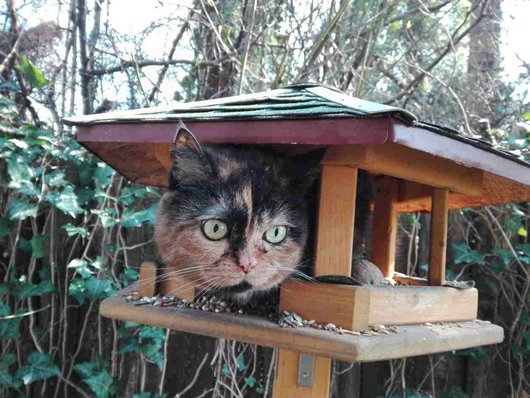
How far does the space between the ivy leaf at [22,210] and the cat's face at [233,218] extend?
50.6 inches


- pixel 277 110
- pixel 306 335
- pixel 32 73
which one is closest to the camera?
pixel 306 335

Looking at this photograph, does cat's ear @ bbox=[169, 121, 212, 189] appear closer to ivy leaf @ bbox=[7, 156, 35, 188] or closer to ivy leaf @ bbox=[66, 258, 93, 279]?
ivy leaf @ bbox=[66, 258, 93, 279]

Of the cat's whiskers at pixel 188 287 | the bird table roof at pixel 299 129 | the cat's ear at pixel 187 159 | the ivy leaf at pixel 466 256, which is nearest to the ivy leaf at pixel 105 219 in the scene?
the bird table roof at pixel 299 129

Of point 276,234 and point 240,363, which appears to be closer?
point 276,234

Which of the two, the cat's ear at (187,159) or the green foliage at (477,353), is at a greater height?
the cat's ear at (187,159)

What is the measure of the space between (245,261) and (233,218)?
0.10m

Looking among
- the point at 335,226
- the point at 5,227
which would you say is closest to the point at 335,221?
the point at 335,226

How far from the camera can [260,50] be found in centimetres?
287

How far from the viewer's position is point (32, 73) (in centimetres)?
248

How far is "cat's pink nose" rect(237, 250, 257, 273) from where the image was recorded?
1.01 m

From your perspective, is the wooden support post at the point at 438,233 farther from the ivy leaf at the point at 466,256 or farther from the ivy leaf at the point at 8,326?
the ivy leaf at the point at 8,326

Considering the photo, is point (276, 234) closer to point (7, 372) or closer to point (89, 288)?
point (89, 288)

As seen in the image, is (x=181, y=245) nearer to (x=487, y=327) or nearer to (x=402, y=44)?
(x=487, y=327)

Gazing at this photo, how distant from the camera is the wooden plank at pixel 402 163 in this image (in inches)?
42.6
